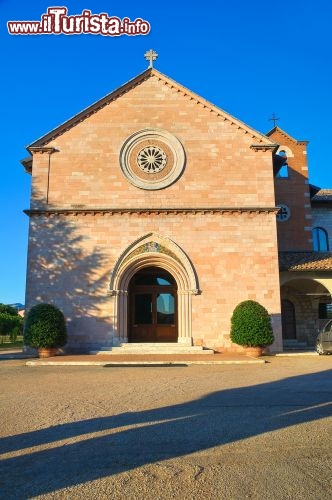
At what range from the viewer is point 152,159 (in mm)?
20031

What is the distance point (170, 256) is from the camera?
18609mm

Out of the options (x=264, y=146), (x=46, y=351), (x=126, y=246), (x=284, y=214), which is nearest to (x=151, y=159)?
(x=126, y=246)

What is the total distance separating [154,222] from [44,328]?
6482mm

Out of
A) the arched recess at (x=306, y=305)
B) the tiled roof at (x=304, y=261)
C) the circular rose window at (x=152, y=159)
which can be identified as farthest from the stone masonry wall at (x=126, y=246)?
the arched recess at (x=306, y=305)

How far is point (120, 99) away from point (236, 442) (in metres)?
18.4

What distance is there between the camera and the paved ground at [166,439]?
378 cm

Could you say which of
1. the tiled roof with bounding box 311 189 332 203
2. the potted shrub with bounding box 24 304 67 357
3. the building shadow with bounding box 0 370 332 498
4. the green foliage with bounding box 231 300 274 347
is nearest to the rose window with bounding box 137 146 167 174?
the green foliage with bounding box 231 300 274 347

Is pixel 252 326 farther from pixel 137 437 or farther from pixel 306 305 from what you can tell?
pixel 137 437

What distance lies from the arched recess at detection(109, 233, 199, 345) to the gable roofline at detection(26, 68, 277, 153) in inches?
256

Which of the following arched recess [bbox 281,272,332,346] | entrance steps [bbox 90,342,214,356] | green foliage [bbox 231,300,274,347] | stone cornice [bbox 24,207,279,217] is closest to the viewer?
green foliage [bbox 231,300,274,347]

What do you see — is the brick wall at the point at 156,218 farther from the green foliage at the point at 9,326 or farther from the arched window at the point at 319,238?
the green foliage at the point at 9,326

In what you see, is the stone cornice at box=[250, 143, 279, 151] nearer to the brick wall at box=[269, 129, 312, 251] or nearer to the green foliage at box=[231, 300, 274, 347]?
the brick wall at box=[269, 129, 312, 251]

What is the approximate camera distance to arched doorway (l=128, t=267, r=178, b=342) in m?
19.4

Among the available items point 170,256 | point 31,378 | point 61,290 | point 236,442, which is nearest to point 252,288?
point 170,256
